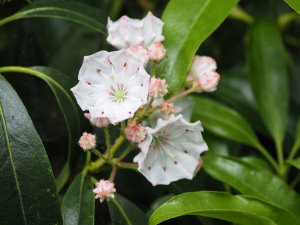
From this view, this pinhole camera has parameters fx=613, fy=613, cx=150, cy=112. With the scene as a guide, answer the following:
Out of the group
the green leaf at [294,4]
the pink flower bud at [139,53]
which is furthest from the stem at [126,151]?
the green leaf at [294,4]

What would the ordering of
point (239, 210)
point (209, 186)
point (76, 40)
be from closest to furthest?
→ point (239, 210) → point (209, 186) → point (76, 40)

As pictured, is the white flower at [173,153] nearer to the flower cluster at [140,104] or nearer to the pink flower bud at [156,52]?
the flower cluster at [140,104]

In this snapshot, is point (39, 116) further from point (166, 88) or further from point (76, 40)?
point (166, 88)

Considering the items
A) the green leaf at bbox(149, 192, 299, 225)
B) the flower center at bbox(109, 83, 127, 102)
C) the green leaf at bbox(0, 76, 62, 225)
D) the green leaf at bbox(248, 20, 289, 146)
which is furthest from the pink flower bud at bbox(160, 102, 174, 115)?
the green leaf at bbox(248, 20, 289, 146)

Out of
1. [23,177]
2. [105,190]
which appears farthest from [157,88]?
[23,177]

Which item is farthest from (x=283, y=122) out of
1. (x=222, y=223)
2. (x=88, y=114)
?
(x=88, y=114)
